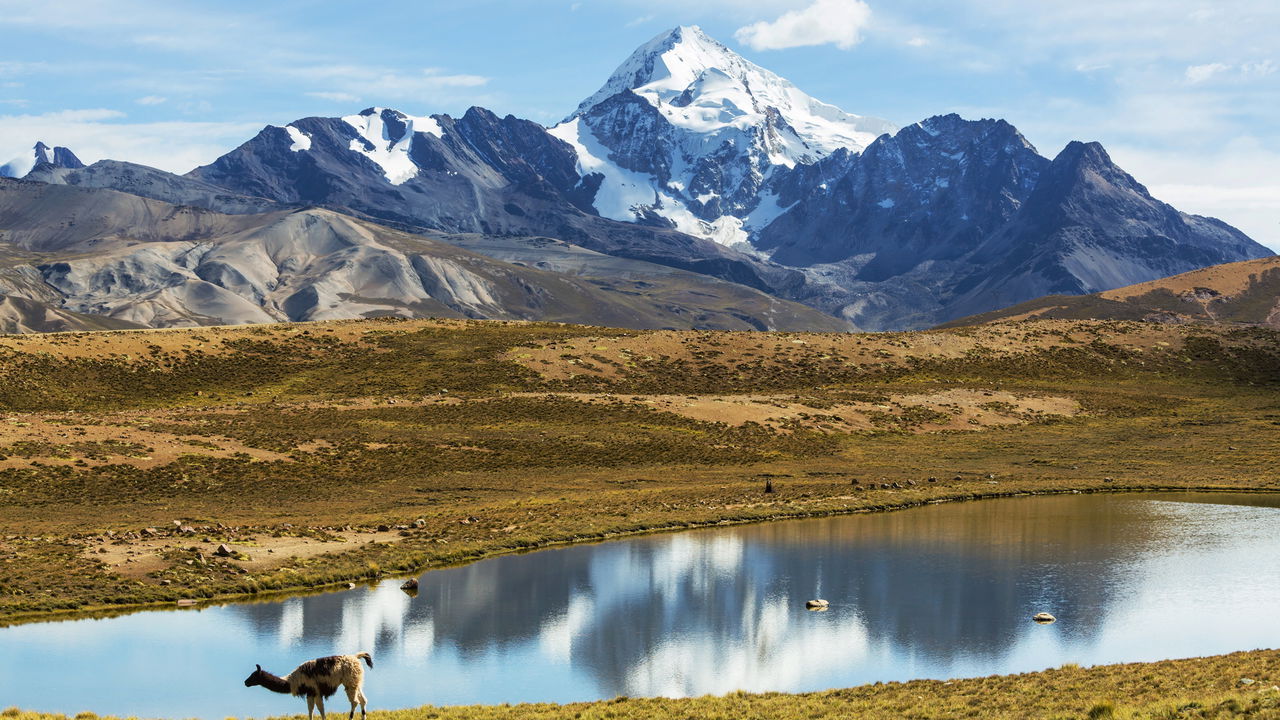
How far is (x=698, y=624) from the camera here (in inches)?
1837

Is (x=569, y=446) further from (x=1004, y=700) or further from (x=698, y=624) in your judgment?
(x=1004, y=700)

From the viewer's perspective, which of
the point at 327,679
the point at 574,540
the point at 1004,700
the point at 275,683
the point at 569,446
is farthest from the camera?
the point at 569,446

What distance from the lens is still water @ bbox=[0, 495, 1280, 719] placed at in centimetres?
3812

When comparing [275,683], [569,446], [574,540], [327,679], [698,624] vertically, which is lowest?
[698,624]

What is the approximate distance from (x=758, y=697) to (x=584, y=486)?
46.4 m

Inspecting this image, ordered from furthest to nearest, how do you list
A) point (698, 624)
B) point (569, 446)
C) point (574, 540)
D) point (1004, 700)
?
point (569, 446) < point (574, 540) < point (698, 624) < point (1004, 700)

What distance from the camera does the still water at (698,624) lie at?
3812 cm

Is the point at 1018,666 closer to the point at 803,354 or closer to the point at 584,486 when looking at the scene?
the point at 584,486

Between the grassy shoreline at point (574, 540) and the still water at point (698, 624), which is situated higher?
the grassy shoreline at point (574, 540)

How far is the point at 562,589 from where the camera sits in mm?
52156

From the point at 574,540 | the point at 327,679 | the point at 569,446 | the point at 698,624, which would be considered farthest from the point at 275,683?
the point at 569,446

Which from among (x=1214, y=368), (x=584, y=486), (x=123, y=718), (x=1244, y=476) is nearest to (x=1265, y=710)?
(x=123, y=718)

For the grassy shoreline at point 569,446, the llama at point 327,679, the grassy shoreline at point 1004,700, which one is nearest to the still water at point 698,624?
the grassy shoreline at point 1004,700

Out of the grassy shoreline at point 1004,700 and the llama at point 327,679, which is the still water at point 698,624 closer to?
→ the grassy shoreline at point 1004,700
